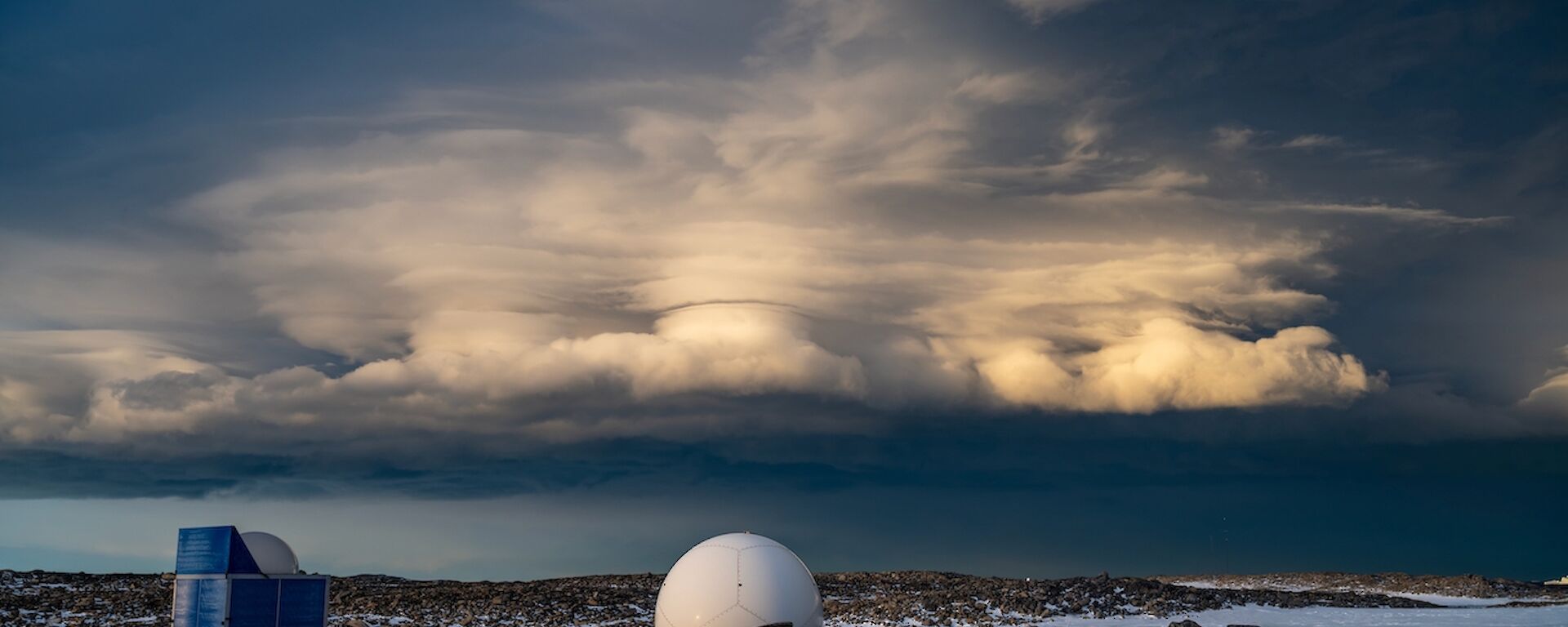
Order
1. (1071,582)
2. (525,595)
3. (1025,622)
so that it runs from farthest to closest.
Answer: (1071,582)
(525,595)
(1025,622)

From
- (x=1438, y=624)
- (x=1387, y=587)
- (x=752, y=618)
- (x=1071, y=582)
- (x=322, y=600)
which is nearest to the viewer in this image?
(x=752, y=618)

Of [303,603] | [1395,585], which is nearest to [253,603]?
[303,603]

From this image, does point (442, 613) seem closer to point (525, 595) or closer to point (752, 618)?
point (525, 595)

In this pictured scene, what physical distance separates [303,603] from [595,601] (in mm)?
18891

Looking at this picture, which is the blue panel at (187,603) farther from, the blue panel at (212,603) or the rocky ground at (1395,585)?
the rocky ground at (1395,585)

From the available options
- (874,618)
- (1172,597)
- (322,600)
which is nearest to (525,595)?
(874,618)

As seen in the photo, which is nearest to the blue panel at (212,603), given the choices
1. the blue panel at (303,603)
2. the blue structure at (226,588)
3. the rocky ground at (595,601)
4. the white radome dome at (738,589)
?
the blue structure at (226,588)

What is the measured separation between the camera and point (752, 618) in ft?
80.9

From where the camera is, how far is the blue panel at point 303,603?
91.4 ft

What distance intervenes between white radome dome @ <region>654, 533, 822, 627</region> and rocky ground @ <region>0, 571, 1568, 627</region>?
15.2m

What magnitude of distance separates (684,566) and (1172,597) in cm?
2888

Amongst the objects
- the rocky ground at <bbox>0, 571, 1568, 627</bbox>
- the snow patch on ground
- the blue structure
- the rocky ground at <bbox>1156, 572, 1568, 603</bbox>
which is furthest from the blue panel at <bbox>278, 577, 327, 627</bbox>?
the rocky ground at <bbox>1156, 572, 1568, 603</bbox>

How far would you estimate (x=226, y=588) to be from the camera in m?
26.7

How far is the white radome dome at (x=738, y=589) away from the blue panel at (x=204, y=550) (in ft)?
34.1
